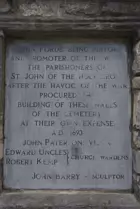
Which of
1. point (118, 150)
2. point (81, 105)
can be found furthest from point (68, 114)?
point (118, 150)

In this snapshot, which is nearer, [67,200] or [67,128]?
[67,200]

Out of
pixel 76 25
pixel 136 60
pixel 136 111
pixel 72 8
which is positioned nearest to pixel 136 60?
pixel 136 60

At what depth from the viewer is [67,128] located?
9.12ft

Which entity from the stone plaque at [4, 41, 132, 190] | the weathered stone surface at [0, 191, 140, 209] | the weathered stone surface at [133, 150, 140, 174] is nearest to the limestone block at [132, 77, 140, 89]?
the stone plaque at [4, 41, 132, 190]

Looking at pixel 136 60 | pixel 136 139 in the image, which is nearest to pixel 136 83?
pixel 136 60

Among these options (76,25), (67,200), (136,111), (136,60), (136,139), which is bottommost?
(67,200)

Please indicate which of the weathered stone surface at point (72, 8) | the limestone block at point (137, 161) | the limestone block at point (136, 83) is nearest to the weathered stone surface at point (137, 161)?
the limestone block at point (137, 161)

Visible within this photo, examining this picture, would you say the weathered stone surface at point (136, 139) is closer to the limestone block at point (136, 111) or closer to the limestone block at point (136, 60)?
the limestone block at point (136, 111)

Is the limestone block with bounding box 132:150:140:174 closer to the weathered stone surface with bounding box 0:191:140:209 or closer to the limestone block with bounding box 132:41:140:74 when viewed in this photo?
the weathered stone surface with bounding box 0:191:140:209

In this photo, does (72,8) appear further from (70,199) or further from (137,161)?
(70,199)

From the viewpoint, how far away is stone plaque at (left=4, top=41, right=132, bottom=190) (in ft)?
9.05

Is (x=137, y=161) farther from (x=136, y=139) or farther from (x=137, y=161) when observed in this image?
(x=136, y=139)

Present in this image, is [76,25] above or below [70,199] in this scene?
above

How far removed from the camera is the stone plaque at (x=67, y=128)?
2.76m
